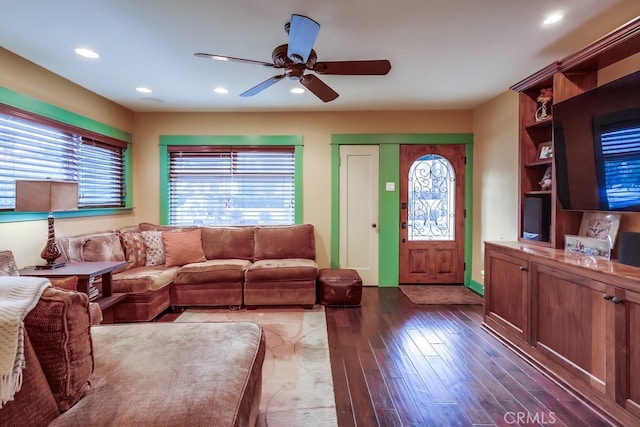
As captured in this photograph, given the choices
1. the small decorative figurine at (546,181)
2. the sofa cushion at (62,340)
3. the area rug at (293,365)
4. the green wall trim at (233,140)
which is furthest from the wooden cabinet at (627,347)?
the green wall trim at (233,140)

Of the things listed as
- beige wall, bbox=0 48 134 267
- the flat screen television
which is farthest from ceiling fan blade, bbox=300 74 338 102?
beige wall, bbox=0 48 134 267

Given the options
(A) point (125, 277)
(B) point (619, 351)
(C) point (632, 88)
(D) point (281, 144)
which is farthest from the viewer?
(D) point (281, 144)

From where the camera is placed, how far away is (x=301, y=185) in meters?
4.42

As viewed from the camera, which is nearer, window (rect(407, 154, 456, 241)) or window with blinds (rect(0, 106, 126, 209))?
window with blinds (rect(0, 106, 126, 209))

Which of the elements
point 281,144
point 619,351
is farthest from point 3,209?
point 619,351

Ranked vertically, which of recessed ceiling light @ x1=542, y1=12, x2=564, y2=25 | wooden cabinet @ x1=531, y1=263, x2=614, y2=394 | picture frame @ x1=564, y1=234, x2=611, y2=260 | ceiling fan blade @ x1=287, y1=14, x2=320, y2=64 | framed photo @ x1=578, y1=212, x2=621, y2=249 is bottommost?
wooden cabinet @ x1=531, y1=263, x2=614, y2=394

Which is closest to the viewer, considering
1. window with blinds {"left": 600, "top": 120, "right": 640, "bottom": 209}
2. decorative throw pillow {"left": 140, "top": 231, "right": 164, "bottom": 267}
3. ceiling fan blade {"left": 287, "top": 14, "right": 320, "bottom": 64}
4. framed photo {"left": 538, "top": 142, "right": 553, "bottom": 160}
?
ceiling fan blade {"left": 287, "top": 14, "right": 320, "bottom": 64}

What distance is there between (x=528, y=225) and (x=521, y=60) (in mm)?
1571

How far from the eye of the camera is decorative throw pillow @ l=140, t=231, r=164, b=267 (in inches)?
146

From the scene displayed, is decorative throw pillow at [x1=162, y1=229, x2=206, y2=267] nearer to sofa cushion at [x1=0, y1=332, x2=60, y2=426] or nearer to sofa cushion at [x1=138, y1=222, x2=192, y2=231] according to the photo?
sofa cushion at [x1=138, y1=222, x2=192, y2=231]

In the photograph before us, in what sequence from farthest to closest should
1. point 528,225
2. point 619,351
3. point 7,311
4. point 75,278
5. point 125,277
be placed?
point 125,277
point 528,225
point 75,278
point 619,351
point 7,311

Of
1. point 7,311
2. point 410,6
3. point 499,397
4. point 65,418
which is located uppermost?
point 410,6

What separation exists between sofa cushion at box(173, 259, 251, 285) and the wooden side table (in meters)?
0.63

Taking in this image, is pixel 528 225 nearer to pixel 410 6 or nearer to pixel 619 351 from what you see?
pixel 619 351
